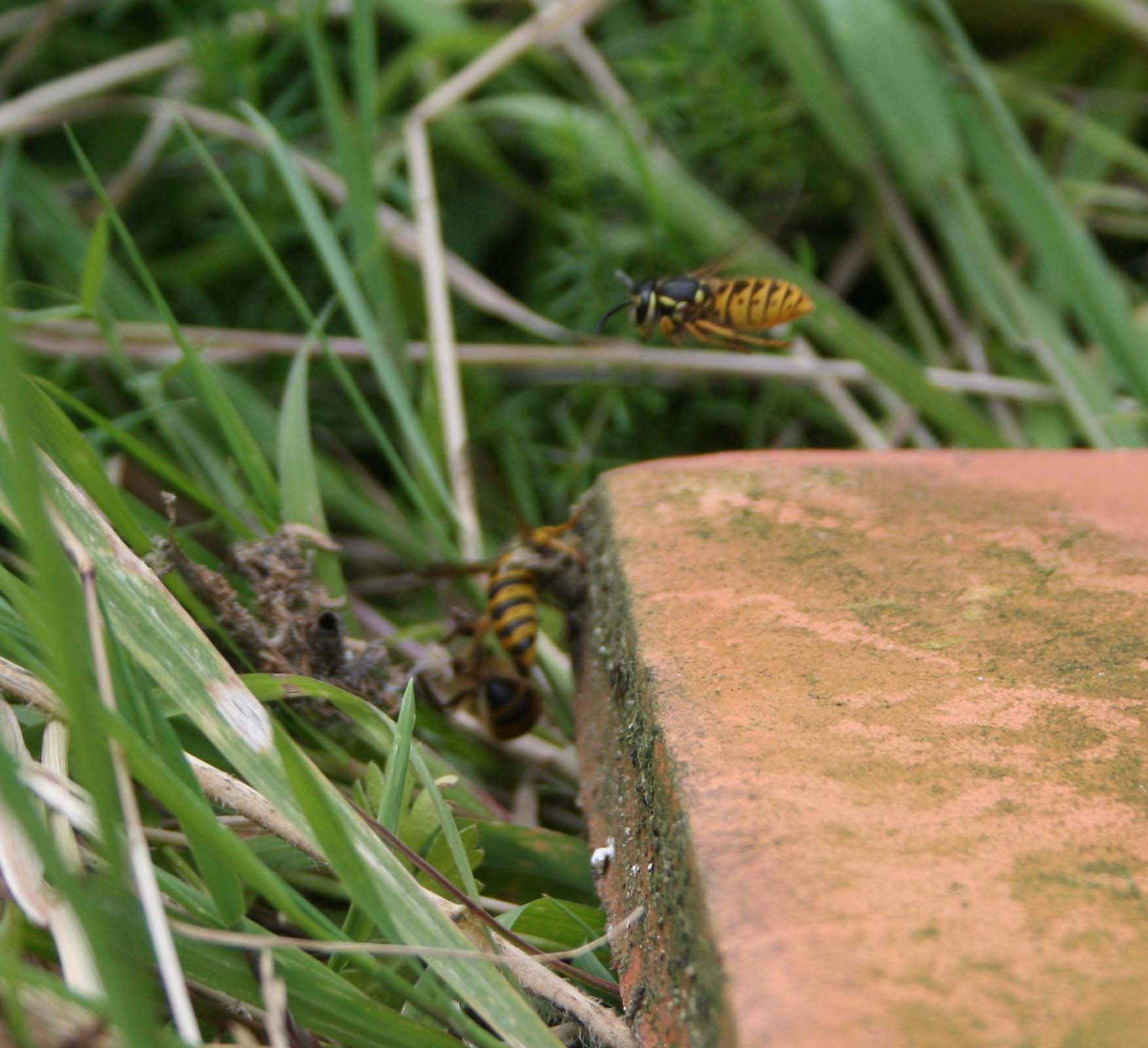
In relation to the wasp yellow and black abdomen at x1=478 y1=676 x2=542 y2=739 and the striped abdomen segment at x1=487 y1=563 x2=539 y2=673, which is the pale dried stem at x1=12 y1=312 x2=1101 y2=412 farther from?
the wasp yellow and black abdomen at x1=478 y1=676 x2=542 y2=739

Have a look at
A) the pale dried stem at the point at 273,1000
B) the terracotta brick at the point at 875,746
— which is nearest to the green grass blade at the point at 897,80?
the terracotta brick at the point at 875,746

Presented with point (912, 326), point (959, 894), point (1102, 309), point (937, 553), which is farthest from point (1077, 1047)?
point (912, 326)

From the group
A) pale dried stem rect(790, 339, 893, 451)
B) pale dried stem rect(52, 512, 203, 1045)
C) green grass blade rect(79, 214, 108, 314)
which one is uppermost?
green grass blade rect(79, 214, 108, 314)

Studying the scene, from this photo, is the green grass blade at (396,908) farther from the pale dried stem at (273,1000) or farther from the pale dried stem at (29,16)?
the pale dried stem at (29,16)

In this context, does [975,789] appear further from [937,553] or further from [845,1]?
[845,1]

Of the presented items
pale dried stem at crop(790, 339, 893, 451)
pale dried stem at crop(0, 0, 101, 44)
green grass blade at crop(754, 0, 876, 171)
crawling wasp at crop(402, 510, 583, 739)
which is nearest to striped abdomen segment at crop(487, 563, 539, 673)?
crawling wasp at crop(402, 510, 583, 739)

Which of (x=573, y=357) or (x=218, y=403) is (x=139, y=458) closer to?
(x=218, y=403)
